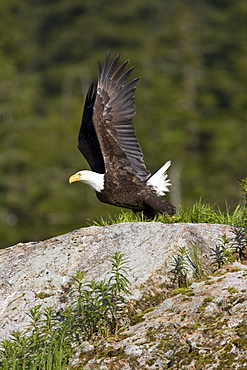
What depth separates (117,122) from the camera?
964 cm

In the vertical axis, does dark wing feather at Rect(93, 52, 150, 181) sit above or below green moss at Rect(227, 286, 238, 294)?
above

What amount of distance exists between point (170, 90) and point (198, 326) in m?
33.5

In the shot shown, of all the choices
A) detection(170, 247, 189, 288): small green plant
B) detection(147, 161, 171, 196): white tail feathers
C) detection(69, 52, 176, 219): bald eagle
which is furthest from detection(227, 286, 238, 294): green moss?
detection(147, 161, 171, 196): white tail feathers

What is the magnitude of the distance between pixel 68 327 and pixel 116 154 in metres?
4.36

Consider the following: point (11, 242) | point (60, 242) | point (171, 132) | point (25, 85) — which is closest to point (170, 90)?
point (171, 132)

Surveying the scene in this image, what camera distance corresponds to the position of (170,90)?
38125 millimetres

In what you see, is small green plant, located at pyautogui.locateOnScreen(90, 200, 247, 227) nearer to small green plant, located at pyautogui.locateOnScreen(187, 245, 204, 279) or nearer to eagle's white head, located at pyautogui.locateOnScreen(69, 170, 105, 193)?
small green plant, located at pyautogui.locateOnScreen(187, 245, 204, 279)

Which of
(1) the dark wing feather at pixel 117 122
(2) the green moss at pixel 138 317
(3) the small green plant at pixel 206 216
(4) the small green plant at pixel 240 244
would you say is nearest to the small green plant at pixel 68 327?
(2) the green moss at pixel 138 317

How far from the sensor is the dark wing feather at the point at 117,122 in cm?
948

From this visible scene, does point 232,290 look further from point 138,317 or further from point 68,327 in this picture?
point 68,327

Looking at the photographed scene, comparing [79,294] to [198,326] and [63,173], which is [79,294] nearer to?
[198,326]

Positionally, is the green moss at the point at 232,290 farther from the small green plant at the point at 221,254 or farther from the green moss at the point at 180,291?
the small green plant at the point at 221,254

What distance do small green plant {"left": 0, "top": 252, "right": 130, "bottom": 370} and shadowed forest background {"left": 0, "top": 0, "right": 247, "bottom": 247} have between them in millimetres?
22010

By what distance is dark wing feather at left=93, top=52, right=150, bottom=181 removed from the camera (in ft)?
31.1
